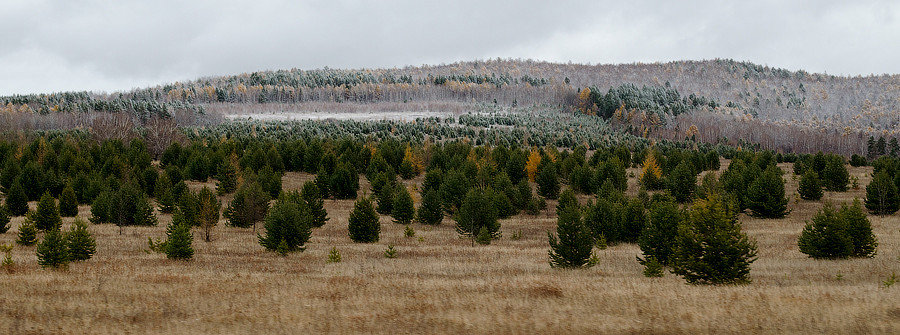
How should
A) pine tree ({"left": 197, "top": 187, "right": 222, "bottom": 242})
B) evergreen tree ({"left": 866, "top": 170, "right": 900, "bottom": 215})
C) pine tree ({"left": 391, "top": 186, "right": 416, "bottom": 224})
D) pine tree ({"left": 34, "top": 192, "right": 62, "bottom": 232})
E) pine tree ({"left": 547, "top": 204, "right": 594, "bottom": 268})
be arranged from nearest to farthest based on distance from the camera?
pine tree ({"left": 547, "top": 204, "right": 594, "bottom": 268}) → pine tree ({"left": 197, "top": 187, "right": 222, "bottom": 242}) → pine tree ({"left": 34, "top": 192, "right": 62, "bottom": 232}) → pine tree ({"left": 391, "top": 186, "right": 416, "bottom": 224}) → evergreen tree ({"left": 866, "top": 170, "right": 900, "bottom": 215})

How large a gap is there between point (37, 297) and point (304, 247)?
18842 mm

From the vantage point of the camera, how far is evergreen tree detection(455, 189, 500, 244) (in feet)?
170

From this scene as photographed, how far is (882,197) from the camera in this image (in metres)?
60.6

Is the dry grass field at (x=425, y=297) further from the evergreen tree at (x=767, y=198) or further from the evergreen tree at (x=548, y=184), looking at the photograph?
the evergreen tree at (x=548, y=184)

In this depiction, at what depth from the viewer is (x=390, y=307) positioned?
26422 mm

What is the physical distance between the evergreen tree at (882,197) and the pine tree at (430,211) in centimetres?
3401

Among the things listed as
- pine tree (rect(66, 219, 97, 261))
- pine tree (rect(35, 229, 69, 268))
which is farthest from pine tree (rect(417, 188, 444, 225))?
pine tree (rect(35, 229, 69, 268))

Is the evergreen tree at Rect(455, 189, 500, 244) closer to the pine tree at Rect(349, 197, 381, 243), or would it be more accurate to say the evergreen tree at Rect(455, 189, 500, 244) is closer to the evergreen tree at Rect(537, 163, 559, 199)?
the pine tree at Rect(349, 197, 381, 243)

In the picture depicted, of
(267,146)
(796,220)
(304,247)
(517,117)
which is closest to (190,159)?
(267,146)

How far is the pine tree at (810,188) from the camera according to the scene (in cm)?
7156

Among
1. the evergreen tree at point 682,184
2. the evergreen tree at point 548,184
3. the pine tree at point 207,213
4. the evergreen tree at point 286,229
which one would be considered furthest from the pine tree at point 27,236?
the evergreen tree at point 682,184

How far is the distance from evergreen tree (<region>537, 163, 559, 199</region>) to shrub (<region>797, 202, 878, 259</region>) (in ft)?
118

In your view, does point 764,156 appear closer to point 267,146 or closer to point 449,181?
point 449,181

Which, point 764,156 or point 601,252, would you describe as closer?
point 601,252
